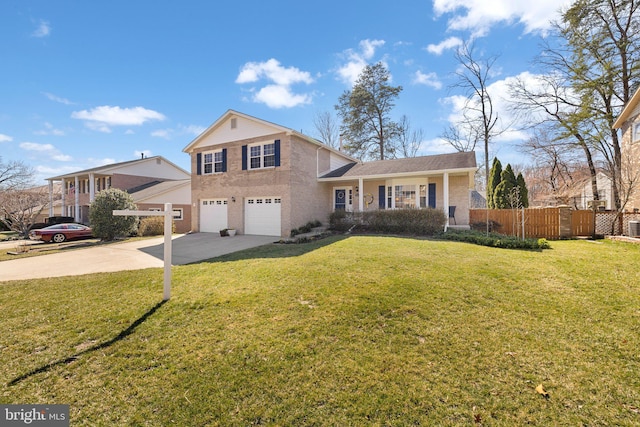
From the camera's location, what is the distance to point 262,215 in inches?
606

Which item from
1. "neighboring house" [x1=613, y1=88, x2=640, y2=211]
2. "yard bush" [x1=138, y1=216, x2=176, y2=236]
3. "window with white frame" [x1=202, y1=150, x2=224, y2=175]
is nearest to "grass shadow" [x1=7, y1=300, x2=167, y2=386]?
"window with white frame" [x1=202, y1=150, x2=224, y2=175]

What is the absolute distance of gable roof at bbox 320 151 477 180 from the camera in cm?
1383

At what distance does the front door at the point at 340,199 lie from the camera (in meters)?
17.7

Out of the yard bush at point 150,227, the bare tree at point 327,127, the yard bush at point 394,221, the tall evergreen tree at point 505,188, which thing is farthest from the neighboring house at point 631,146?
the yard bush at point 150,227

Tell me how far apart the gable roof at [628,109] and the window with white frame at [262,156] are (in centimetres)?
1852

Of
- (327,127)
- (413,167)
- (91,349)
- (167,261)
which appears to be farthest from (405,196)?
(327,127)

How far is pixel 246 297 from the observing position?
16.8 feet

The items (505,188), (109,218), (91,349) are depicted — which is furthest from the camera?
(505,188)

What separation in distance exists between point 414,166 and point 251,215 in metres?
10.2

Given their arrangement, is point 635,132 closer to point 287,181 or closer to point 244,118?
point 287,181

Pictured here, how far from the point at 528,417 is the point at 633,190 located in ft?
50.7

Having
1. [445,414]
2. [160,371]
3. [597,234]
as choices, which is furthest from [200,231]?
[597,234]

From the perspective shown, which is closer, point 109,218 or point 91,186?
point 109,218

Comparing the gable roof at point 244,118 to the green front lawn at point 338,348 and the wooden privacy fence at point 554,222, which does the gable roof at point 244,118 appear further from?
the wooden privacy fence at point 554,222
